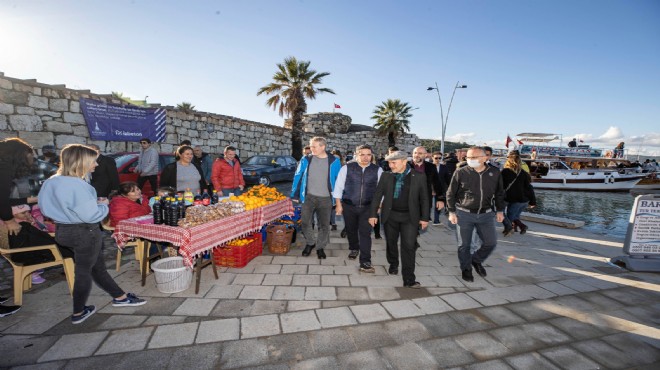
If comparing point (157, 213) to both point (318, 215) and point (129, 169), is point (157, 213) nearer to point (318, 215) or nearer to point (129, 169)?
point (318, 215)

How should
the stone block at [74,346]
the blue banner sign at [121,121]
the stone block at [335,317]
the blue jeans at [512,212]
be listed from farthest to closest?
the blue banner sign at [121,121] → the blue jeans at [512,212] → the stone block at [335,317] → the stone block at [74,346]

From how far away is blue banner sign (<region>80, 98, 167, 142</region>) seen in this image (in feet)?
30.9

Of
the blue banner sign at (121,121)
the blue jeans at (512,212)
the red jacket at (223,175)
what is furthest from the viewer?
the blue banner sign at (121,121)

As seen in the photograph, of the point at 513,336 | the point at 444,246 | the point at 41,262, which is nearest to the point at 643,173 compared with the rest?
the point at 444,246

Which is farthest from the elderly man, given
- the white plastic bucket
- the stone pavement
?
the white plastic bucket

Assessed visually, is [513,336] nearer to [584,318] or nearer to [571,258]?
[584,318]

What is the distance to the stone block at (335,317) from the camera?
320cm

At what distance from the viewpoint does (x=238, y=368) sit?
2.50 m

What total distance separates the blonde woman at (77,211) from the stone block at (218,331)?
1.35 meters

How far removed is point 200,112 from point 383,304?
13.3 meters

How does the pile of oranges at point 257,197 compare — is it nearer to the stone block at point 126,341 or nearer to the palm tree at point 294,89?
the stone block at point 126,341

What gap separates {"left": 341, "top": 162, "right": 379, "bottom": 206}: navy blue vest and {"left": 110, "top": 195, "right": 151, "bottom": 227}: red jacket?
3272 mm

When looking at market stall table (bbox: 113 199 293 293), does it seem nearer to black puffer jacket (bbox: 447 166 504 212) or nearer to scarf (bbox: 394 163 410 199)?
scarf (bbox: 394 163 410 199)

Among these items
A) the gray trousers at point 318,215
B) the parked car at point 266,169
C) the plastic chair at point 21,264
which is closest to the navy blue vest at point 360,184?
the gray trousers at point 318,215
